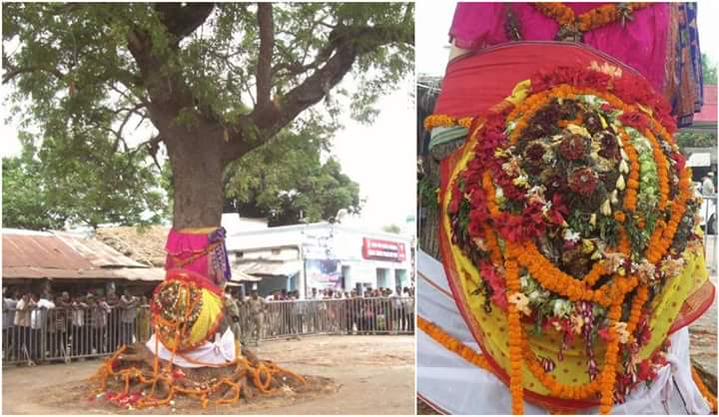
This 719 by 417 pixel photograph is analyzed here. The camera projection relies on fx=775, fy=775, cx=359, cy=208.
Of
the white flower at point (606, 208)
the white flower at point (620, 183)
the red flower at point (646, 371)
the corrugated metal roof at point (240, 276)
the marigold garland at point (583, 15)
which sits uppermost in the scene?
the marigold garland at point (583, 15)

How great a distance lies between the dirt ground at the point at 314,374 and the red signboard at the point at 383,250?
58cm

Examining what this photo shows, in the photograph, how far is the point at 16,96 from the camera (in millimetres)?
5098

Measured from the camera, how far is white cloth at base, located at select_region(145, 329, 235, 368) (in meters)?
4.98

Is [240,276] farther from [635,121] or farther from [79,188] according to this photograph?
[635,121]

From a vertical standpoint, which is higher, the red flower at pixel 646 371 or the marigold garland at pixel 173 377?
the red flower at pixel 646 371

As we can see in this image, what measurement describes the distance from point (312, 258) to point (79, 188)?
→ 1699mm

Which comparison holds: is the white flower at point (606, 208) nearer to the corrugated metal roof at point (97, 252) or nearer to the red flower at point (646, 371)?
the red flower at point (646, 371)

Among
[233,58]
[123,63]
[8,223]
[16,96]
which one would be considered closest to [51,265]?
[8,223]

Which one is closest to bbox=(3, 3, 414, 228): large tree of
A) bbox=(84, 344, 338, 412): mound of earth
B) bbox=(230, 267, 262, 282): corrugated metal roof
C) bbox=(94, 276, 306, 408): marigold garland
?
bbox=(230, 267, 262, 282): corrugated metal roof

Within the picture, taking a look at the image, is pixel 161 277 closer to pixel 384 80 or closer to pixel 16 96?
pixel 16 96

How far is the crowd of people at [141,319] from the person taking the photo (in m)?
5.25

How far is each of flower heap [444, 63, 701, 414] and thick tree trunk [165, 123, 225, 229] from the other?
Result: 103 inches

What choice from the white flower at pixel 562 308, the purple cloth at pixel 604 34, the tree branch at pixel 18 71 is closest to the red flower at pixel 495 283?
the white flower at pixel 562 308

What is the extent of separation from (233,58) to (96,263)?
6.43ft
